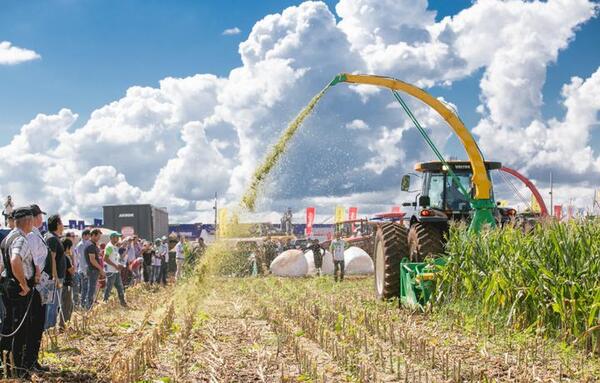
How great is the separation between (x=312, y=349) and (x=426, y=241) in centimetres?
340

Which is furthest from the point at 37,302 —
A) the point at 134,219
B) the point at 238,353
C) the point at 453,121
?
the point at 134,219

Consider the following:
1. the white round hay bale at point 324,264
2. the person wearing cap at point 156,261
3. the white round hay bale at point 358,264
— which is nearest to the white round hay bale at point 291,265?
the white round hay bale at point 324,264

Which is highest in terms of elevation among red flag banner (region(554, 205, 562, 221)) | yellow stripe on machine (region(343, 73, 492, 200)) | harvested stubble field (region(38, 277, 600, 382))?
yellow stripe on machine (region(343, 73, 492, 200))

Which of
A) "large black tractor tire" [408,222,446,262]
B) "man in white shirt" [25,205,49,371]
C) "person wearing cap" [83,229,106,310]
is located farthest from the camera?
"person wearing cap" [83,229,106,310]

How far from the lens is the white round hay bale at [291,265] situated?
25.6 meters

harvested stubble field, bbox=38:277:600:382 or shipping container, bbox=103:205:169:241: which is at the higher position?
shipping container, bbox=103:205:169:241

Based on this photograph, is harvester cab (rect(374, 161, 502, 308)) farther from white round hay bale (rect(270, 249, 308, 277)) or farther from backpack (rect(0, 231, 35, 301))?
white round hay bale (rect(270, 249, 308, 277))

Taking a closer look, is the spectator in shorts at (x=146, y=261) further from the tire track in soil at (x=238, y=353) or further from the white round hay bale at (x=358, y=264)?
the tire track in soil at (x=238, y=353)

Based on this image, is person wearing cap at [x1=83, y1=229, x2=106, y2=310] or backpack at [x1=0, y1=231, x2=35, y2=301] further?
person wearing cap at [x1=83, y1=229, x2=106, y2=310]

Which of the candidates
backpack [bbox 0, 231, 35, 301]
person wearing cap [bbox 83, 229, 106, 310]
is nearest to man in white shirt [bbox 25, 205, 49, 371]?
backpack [bbox 0, 231, 35, 301]

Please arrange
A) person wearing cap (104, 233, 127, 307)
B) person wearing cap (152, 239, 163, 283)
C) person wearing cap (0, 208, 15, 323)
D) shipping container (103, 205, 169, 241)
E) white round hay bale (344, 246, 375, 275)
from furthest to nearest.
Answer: shipping container (103, 205, 169, 241), white round hay bale (344, 246, 375, 275), person wearing cap (152, 239, 163, 283), person wearing cap (104, 233, 127, 307), person wearing cap (0, 208, 15, 323)

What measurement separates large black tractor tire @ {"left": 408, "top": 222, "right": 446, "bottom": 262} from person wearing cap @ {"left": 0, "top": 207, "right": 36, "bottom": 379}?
6179 mm

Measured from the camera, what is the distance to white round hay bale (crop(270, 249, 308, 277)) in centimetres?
2564

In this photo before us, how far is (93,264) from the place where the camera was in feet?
41.9
